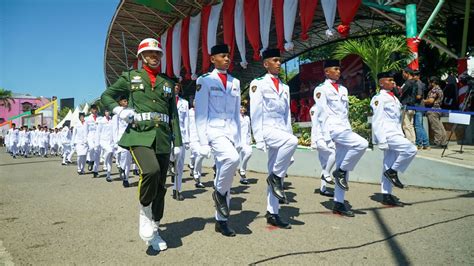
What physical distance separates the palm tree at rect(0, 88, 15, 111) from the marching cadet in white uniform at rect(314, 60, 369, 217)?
65.4 m

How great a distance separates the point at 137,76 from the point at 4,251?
7.57ft

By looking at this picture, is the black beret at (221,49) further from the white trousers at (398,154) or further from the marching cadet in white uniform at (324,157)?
the white trousers at (398,154)

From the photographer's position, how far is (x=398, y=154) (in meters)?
6.30

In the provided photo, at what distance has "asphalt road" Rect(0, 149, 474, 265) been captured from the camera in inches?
144

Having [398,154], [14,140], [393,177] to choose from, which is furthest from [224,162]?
[14,140]

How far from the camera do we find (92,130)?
42.5 feet

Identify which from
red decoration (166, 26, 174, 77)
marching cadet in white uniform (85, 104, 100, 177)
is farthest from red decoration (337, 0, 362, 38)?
red decoration (166, 26, 174, 77)

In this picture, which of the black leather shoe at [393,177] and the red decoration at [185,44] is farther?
the red decoration at [185,44]

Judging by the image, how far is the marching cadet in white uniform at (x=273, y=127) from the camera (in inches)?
190

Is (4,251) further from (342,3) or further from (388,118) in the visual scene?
(342,3)

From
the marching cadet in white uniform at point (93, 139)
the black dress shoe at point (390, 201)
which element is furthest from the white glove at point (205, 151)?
the marching cadet in white uniform at point (93, 139)

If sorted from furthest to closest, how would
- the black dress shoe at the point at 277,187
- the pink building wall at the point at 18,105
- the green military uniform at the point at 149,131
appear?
the pink building wall at the point at 18,105, the black dress shoe at the point at 277,187, the green military uniform at the point at 149,131

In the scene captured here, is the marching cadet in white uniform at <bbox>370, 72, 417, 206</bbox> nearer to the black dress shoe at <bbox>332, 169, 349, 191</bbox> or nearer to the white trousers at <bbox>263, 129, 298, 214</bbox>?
the black dress shoe at <bbox>332, 169, 349, 191</bbox>

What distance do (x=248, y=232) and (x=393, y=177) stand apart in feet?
9.45
